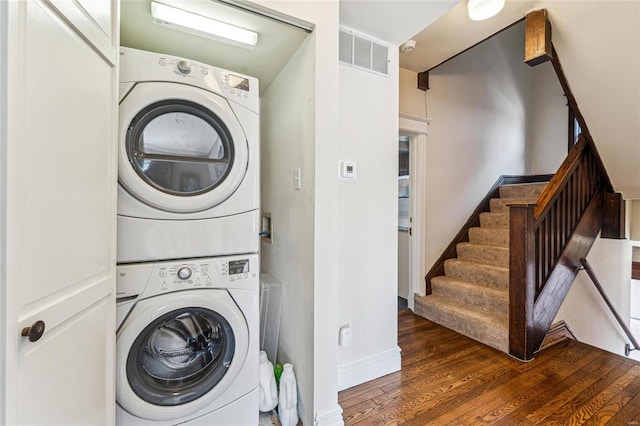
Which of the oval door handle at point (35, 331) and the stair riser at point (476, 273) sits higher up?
the oval door handle at point (35, 331)

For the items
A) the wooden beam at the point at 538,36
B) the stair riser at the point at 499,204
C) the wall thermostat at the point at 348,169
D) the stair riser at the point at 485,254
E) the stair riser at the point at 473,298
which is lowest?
the stair riser at the point at 473,298

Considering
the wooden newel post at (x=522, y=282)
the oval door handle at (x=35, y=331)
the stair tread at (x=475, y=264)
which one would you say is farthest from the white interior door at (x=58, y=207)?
the stair tread at (x=475, y=264)

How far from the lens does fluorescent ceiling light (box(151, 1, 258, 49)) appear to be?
1291 mm

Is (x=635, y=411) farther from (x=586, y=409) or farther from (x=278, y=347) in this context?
(x=278, y=347)

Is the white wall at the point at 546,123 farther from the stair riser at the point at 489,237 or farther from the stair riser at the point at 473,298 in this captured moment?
the stair riser at the point at 473,298

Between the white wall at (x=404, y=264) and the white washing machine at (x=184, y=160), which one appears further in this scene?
the white wall at (x=404, y=264)

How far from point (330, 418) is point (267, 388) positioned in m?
0.37

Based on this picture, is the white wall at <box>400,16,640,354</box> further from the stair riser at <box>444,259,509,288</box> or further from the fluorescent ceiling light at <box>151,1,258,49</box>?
the fluorescent ceiling light at <box>151,1,258,49</box>

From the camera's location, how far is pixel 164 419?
1.18 meters

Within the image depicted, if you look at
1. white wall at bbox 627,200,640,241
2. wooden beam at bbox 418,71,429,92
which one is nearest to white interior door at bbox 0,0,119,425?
wooden beam at bbox 418,71,429,92

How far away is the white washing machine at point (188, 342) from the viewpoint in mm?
1127

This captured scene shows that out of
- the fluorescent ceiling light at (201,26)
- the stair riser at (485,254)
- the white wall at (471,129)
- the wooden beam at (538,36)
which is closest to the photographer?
the fluorescent ceiling light at (201,26)

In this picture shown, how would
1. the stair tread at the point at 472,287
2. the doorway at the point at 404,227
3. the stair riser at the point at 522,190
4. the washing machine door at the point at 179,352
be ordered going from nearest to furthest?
the washing machine door at the point at 179,352 < the stair tread at the point at 472,287 < the doorway at the point at 404,227 < the stair riser at the point at 522,190

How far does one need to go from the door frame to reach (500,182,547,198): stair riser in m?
1.47
